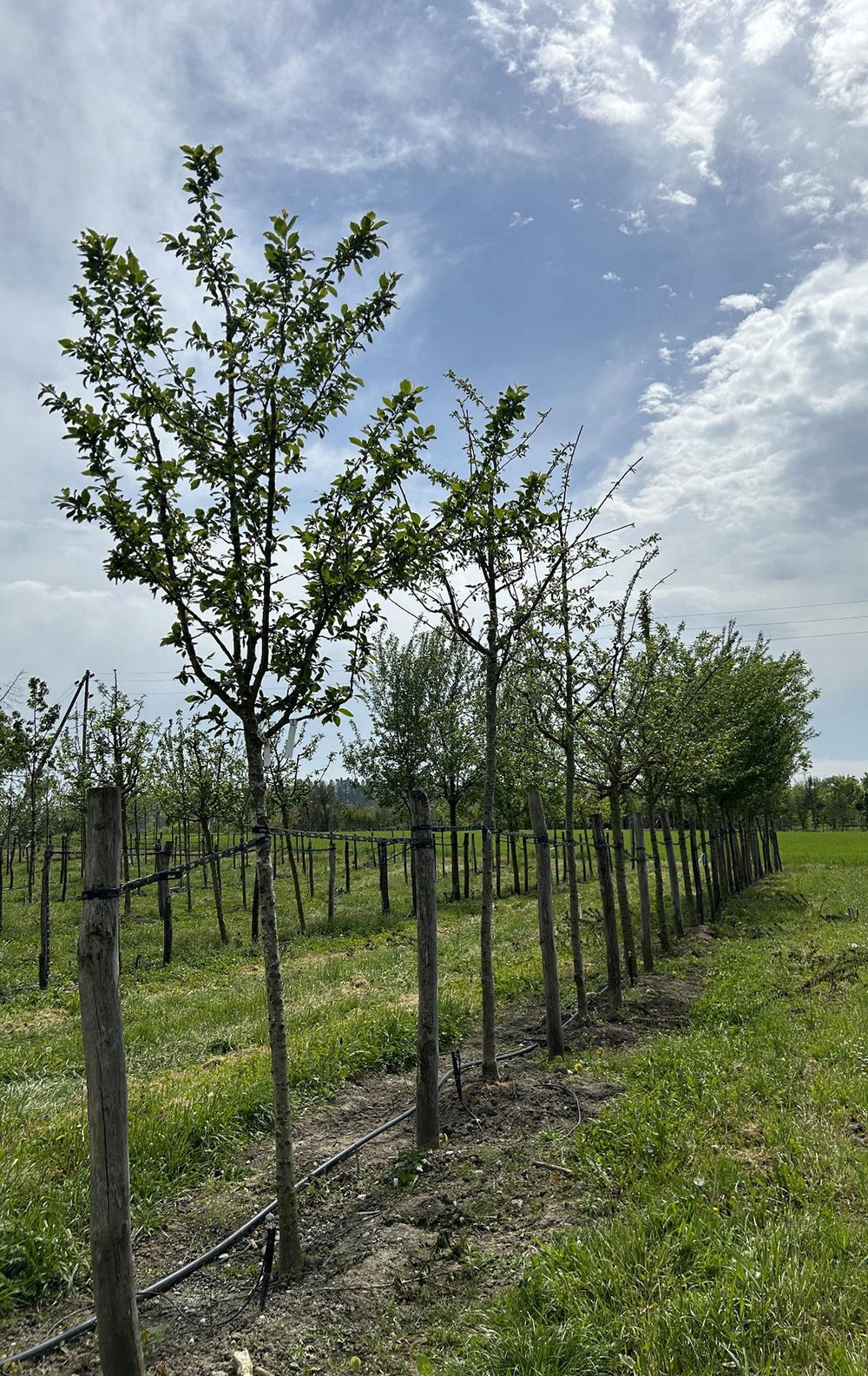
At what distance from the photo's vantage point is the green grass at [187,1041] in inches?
192

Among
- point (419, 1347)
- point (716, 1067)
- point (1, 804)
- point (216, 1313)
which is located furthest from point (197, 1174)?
point (1, 804)

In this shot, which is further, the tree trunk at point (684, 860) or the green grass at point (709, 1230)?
the tree trunk at point (684, 860)

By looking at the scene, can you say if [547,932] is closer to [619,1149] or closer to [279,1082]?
[619,1149]

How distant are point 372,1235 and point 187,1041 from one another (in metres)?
5.13

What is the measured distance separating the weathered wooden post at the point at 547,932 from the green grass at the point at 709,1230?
1.63 feet

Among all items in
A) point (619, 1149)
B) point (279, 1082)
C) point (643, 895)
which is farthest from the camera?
point (643, 895)

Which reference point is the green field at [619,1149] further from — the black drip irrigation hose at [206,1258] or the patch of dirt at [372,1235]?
the black drip irrigation hose at [206,1258]

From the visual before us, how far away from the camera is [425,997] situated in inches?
224

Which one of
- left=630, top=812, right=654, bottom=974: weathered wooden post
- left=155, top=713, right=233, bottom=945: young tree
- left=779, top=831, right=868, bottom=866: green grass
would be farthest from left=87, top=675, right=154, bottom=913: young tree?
left=779, top=831, right=868, bottom=866: green grass

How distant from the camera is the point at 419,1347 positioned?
3.51 m

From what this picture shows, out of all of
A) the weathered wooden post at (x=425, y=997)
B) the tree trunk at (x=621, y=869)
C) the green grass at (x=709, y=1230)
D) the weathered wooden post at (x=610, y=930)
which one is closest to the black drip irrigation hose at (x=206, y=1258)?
the weathered wooden post at (x=425, y=997)

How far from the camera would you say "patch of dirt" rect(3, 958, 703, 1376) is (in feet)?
12.0

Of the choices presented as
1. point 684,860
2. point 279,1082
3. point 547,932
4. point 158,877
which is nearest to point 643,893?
point 547,932

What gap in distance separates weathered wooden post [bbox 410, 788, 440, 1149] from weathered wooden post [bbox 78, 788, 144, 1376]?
2674 mm
